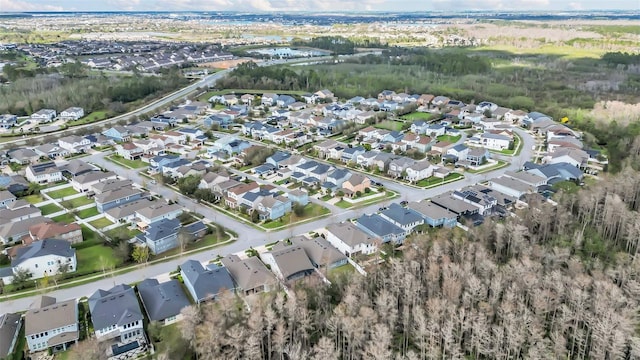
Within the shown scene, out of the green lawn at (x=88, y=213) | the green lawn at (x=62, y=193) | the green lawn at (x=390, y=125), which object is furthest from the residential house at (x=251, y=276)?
the green lawn at (x=390, y=125)

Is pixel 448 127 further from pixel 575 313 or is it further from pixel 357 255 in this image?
pixel 575 313

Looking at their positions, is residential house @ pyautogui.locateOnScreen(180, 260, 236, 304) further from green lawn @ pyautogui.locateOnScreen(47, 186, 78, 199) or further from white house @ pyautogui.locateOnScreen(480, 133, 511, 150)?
white house @ pyautogui.locateOnScreen(480, 133, 511, 150)

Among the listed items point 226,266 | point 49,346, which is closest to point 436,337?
point 226,266

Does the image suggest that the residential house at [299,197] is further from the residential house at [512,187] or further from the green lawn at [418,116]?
the green lawn at [418,116]

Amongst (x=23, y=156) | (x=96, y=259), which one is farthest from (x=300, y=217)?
(x=23, y=156)

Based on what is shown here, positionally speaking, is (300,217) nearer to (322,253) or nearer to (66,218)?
(322,253)

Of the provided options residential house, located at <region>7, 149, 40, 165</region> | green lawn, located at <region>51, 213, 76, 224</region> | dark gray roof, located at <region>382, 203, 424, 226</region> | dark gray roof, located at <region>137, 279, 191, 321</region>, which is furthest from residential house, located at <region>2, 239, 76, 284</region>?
residential house, located at <region>7, 149, 40, 165</region>
